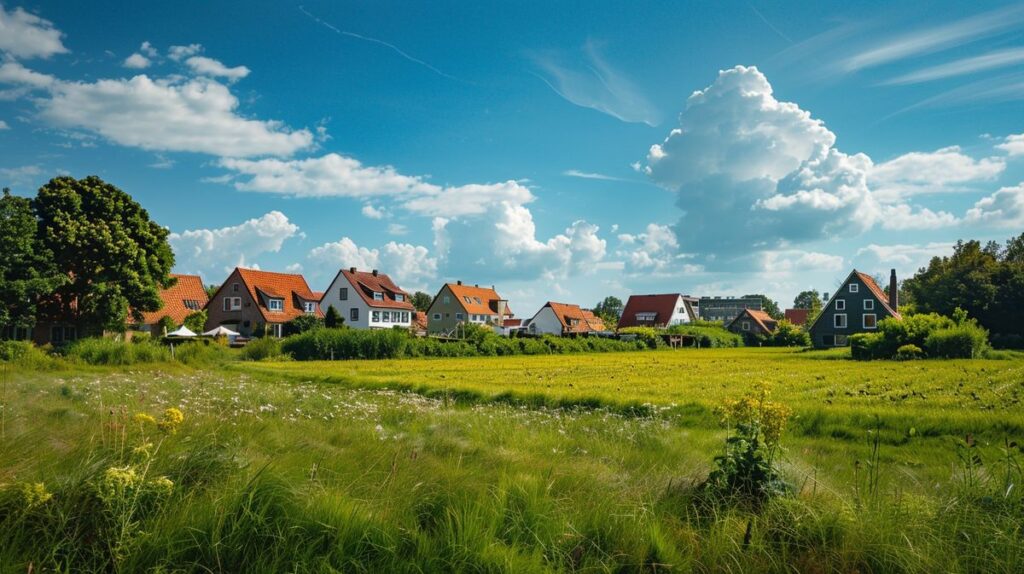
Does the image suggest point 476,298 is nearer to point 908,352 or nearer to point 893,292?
point 893,292

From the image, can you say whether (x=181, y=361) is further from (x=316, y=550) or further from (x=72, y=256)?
(x=316, y=550)

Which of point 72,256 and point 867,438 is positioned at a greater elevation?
point 72,256

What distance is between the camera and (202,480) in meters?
4.68

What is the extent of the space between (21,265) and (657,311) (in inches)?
3012

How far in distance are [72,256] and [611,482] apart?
39835 millimetres

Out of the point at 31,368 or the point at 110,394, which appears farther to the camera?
the point at 31,368

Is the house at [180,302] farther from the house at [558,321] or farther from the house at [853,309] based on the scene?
the house at [853,309]

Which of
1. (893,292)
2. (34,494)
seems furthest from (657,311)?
(34,494)

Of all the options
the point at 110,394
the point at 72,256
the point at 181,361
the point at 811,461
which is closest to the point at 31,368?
the point at 181,361

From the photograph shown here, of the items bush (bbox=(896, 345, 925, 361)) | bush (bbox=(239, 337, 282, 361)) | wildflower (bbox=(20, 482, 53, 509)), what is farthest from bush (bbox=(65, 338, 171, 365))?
bush (bbox=(896, 345, 925, 361))

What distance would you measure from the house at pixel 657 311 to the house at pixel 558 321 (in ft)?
19.2

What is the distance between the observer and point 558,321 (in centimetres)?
8819

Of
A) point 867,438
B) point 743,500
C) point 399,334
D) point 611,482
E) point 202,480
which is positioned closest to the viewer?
point 202,480

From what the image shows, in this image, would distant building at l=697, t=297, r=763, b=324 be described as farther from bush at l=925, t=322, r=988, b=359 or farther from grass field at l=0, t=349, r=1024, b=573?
grass field at l=0, t=349, r=1024, b=573
